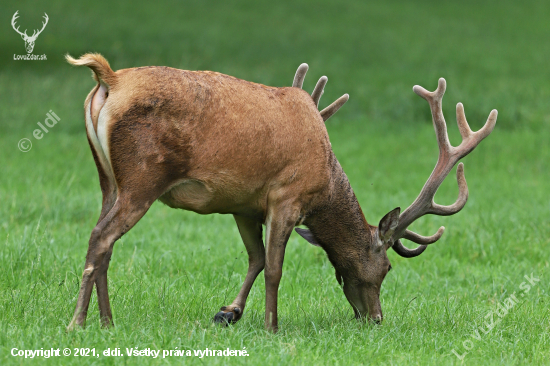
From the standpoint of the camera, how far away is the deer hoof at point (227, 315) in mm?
5191

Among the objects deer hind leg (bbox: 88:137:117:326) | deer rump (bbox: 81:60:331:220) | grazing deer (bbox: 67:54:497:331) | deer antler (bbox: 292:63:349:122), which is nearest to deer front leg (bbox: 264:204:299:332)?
grazing deer (bbox: 67:54:497:331)

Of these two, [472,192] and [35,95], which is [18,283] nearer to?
[472,192]

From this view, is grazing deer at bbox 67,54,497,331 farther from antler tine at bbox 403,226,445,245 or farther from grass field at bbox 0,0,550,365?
grass field at bbox 0,0,550,365

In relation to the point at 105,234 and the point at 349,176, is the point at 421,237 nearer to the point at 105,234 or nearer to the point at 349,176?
the point at 105,234

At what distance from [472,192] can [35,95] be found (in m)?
9.31

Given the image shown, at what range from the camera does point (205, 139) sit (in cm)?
465

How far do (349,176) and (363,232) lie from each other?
7.18 m

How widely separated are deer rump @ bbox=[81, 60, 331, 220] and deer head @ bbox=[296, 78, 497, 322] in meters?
0.35

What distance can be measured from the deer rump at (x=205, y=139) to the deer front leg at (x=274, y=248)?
13 cm

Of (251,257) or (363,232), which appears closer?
(363,232)

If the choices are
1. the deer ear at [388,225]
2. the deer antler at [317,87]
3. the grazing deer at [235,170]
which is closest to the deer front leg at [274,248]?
the grazing deer at [235,170]

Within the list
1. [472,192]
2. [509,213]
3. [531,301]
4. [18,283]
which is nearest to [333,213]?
[531,301]

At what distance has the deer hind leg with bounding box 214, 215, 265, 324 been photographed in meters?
5.44

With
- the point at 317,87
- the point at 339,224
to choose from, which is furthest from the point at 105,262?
the point at 317,87
